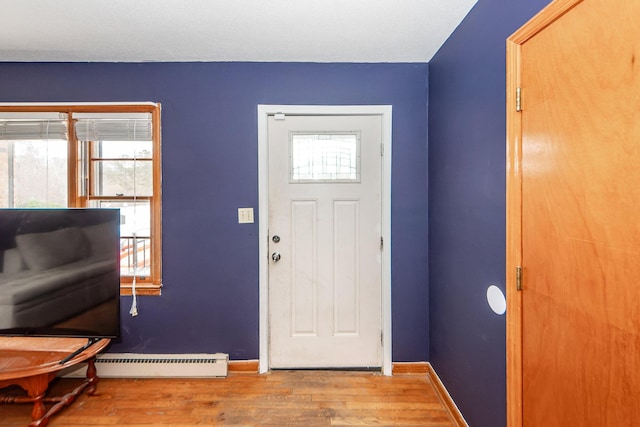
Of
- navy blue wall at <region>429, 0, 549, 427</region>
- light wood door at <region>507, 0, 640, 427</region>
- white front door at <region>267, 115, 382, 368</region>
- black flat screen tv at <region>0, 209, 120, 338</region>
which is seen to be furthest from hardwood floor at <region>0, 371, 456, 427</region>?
light wood door at <region>507, 0, 640, 427</region>

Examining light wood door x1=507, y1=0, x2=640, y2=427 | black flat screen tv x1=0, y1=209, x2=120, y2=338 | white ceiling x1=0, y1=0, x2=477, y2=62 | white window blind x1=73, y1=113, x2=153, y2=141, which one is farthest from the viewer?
white window blind x1=73, y1=113, x2=153, y2=141

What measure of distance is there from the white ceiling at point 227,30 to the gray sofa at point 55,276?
3.90 feet

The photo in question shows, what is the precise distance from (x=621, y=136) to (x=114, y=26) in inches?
95.4

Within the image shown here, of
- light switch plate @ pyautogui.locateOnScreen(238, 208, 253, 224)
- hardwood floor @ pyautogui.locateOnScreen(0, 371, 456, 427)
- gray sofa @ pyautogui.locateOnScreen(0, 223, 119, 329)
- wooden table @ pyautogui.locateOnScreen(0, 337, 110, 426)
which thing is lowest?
hardwood floor @ pyautogui.locateOnScreen(0, 371, 456, 427)

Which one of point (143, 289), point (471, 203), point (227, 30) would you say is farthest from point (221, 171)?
point (471, 203)

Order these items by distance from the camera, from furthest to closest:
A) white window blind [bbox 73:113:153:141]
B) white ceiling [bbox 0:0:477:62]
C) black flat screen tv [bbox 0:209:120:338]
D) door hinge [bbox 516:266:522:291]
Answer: white window blind [bbox 73:113:153:141]
black flat screen tv [bbox 0:209:120:338]
white ceiling [bbox 0:0:477:62]
door hinge [bbox 516:266:522:291]

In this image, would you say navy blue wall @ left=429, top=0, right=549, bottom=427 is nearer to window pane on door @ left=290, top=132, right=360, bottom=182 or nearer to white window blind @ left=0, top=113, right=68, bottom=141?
window pane on door @ left=290, top=132, right=360, bottom=182

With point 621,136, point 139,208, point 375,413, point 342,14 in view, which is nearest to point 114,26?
point 139,208

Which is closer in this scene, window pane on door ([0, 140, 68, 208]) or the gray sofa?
the gray sofa

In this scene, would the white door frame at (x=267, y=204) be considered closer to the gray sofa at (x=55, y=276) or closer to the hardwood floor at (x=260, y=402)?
→ the hardwood floor at (x=260, y=402)

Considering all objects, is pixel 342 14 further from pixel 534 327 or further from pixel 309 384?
pixel 309 384

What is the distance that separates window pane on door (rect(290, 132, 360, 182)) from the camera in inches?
90.7

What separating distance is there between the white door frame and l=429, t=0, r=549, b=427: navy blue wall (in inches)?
12.6

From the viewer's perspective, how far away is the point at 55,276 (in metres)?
1.83
